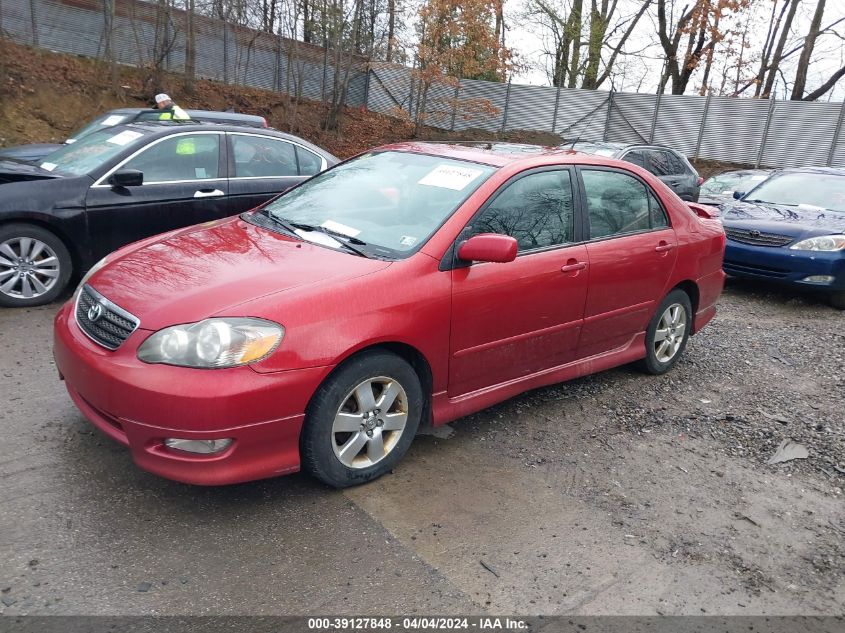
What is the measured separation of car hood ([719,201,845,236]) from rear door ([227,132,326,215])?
17.2ft

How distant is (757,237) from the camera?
805cm

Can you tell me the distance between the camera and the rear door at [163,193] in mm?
5949

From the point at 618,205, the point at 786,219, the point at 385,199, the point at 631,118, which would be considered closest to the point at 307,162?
the point at 385,199

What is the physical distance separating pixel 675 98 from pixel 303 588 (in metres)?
24.8

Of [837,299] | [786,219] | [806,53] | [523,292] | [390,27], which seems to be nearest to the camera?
[523,292]

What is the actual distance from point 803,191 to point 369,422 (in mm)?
8052

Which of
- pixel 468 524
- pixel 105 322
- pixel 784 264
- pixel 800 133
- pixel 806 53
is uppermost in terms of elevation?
pixel 806 53

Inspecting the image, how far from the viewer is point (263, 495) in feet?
10.9

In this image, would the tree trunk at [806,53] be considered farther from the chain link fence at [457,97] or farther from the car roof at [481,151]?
the car roof at [481,151]

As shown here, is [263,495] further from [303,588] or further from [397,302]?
[397,302]

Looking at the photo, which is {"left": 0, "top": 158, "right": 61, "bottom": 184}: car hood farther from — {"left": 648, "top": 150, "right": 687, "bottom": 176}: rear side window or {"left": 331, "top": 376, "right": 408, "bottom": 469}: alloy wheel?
{"left": 648, "top": 150, "right": 687, "bottom": 176}: rear side window

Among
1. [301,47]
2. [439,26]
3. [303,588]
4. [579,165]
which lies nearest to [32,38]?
[301,47]

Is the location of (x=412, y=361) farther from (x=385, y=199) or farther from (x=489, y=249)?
(x=385, y=199)

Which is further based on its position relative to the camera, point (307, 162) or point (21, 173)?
point (307, 162)
